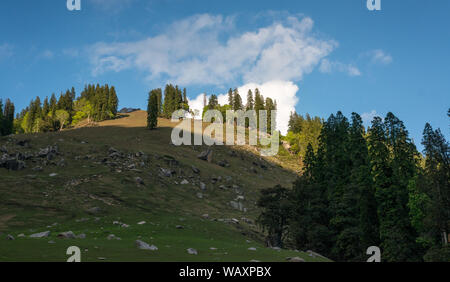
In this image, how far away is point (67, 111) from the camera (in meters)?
152

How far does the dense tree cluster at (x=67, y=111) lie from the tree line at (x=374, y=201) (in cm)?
12653

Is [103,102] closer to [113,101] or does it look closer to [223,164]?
[113,101]

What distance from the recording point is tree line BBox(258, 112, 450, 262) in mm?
28828

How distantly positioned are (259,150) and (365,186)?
307ft

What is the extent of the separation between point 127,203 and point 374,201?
34768 mm

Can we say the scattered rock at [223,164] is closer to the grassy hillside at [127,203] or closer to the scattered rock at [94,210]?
the grassy hillside at [127,203]

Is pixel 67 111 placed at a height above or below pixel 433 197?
above

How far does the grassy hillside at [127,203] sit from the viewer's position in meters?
19.8

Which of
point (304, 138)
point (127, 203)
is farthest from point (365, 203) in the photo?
point (304, 138)

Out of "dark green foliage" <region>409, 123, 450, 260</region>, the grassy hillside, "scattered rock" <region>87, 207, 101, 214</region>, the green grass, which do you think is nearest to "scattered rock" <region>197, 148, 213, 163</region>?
the grassy hillside

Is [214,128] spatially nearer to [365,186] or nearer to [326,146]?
[326,146]

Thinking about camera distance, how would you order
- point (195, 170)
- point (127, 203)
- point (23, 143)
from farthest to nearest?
point (195, 170) → point (23, 143) → point (127, 203)

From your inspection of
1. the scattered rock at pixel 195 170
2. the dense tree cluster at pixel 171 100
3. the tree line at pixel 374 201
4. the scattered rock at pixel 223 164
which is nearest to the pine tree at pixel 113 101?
the dense tree cluster at pixel 171 100
